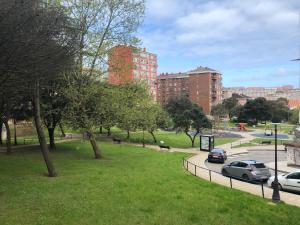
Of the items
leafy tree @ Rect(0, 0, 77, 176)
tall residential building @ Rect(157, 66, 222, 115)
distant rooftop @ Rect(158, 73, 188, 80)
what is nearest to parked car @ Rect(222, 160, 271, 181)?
leafy tree @ Rect(0, 0, 77, 176)

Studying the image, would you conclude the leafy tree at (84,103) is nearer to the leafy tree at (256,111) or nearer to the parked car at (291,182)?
the parked car at (291,182)

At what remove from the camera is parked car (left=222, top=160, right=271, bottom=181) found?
27.0 meters

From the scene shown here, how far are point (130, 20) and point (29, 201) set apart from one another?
20.0 metres

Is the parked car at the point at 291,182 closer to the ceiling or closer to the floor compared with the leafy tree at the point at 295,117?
closer to the floor

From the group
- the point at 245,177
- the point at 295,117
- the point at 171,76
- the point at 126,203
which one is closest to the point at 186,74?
the point at 171,76

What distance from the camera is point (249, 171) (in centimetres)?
2725

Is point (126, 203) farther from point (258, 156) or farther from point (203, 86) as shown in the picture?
point (203, 86)

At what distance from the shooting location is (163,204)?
597 inches

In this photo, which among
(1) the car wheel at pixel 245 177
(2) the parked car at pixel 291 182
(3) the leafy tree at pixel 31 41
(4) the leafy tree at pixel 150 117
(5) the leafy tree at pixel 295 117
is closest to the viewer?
(3) the leafy tree at pixel 31 41

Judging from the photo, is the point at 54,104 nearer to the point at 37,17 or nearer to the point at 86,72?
Answer: the point at 86,72

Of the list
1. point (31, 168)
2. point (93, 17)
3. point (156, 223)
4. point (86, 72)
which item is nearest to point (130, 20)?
point (93, 17)

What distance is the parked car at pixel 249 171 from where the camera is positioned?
27.0 m

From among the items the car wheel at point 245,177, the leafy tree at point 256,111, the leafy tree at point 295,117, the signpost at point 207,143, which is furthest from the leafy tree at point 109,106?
the leafy tree at point 295,117

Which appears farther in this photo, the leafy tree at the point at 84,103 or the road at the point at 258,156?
the road at the point at 258,156
